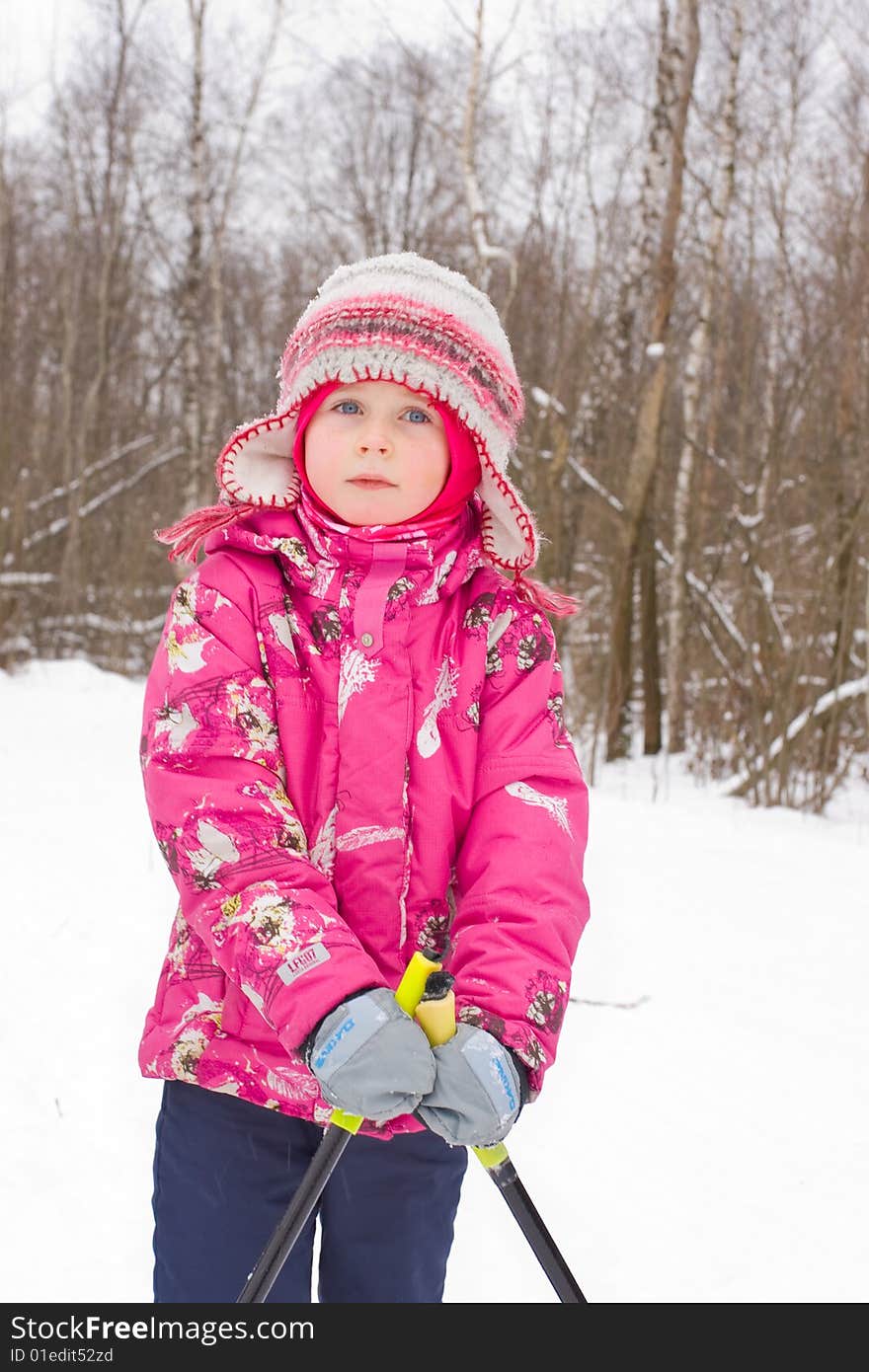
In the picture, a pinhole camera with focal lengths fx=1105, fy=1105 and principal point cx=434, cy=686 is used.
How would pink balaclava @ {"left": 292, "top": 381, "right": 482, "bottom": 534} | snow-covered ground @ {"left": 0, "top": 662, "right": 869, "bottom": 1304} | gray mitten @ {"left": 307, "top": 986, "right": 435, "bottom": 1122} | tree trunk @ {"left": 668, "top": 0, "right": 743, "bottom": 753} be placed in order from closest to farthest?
gray mitten @ {"left": 307, "top": 986, "right": 435, "bottom": 1122} → pink balaclava @ {"left": 292, "top": 381, "right": 482, "bottom": 534} → snow-covered ground @ {"left": 0, "top": 662, "right": 869, "bottom": 1304} → tree trunk @ {"left": 668, "top": 0, "right": 743, "bottom": 753}

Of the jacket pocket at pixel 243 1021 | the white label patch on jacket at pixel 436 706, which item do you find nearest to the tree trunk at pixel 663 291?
the white label patch on jacket at pixel 436 706

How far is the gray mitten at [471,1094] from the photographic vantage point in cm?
109

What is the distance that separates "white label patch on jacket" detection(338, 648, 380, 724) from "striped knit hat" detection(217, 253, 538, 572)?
0.25m

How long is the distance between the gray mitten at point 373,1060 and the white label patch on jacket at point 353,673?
39 centimetres

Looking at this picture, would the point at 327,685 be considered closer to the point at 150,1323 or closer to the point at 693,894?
the point at 150,1323

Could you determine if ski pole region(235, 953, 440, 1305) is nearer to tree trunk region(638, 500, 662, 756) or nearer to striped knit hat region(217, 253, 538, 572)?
striped knit hat region(217, 253, 538, 572)

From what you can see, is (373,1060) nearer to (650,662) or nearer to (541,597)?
(541,597)

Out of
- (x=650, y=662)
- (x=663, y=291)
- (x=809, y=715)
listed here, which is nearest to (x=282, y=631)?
(x=809, y=715)

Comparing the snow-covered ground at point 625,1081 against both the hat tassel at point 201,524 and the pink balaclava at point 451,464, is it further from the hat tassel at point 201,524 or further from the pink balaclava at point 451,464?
the pink balaclava at point 451,464

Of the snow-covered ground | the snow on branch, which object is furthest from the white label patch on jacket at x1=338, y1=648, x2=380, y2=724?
the snow on branch

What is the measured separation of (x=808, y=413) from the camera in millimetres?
6727

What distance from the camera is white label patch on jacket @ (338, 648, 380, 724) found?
1354 millimetres

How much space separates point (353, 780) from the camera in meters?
1.33

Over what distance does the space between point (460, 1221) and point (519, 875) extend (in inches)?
54.3
